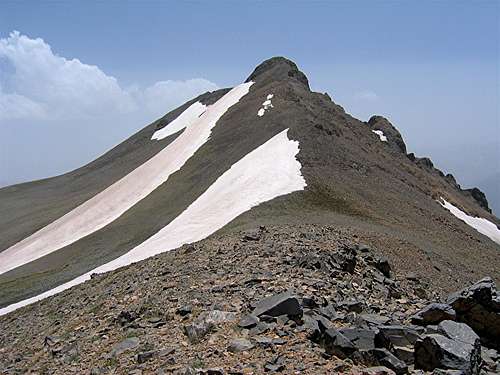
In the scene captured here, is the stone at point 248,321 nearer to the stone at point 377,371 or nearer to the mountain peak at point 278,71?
the stone at point 377,371

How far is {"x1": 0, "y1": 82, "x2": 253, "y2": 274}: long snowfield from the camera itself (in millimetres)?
61188

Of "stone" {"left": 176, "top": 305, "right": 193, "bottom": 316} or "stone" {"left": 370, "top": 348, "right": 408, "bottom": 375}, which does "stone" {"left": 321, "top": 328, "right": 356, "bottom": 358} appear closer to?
"stone" {"left": 370, "top": 348, "right": 408, "bottom": 375}

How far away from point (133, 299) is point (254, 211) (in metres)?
18.5

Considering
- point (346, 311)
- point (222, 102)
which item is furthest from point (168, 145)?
point (346, 311)

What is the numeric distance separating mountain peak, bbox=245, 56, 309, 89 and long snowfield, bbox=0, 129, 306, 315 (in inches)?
1694

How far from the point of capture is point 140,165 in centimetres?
8819

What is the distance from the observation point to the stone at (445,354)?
1141 centimetres

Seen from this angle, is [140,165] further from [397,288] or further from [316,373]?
[316,373]

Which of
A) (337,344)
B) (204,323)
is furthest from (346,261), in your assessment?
(337,344)

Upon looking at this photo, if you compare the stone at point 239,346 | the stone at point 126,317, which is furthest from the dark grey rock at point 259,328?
the stone at point 126,317

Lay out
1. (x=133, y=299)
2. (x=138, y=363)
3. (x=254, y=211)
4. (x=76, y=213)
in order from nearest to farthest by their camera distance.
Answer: (x=138, y=363) < (x=133, y=299) < (x=254, y=211) < (x=76, y=213)

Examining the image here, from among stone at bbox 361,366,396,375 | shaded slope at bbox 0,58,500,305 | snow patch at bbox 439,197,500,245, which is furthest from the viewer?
snow patch at bbox 439,197,500,245

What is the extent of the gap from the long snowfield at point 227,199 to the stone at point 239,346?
921 inches

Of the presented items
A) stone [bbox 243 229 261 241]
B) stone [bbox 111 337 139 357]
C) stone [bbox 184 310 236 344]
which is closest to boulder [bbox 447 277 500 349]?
stone [bbox 184 310 236 344]
